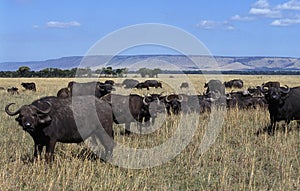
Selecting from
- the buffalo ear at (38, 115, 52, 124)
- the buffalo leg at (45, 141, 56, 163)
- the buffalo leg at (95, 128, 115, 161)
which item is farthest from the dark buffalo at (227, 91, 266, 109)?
the buffalo ear at (38, 115, 52, 124)

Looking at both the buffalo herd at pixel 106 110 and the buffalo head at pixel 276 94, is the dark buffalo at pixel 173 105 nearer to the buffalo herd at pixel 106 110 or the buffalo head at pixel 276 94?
the buffalo herd at pixel 106 110

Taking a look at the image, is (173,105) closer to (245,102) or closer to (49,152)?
(245,102)

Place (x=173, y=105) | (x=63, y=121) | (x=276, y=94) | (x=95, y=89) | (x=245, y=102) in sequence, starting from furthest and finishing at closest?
(x=95, y=89) < (x=245, y=102) < (x=173, y=105) < (x=276, y=94) < (x=63, y=121)

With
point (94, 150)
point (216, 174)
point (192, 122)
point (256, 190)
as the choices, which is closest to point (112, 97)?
point (192, 122)

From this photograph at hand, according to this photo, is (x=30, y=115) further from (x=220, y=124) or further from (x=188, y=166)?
(x=220, y=124)

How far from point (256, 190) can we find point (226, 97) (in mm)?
12948

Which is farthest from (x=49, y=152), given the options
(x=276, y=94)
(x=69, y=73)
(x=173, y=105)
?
(x=69, y=73)

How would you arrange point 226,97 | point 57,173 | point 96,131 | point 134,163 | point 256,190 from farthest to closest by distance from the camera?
point 226,97, point 96,131, point 134,163, point 57,173, point 256,190

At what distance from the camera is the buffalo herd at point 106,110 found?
830cm

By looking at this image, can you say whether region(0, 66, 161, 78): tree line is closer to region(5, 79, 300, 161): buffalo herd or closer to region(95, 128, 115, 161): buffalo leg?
region(5, 79, 300, 161): buffalo herd

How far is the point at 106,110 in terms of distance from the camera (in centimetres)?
933

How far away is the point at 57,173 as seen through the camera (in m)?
7.70

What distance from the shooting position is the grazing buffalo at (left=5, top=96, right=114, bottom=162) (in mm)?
8078

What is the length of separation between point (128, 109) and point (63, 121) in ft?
15.9
